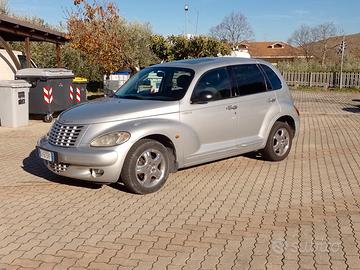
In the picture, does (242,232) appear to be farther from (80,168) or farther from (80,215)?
(80,168)

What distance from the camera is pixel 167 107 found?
5.72m

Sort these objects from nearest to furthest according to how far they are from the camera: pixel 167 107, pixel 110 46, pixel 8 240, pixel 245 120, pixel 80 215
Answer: pixel 8 240 → pixel 80 215 → pixel 167 107 → pixel 245 120 → pixel 110 46

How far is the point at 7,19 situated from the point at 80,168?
363 inches

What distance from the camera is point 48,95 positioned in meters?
11.9

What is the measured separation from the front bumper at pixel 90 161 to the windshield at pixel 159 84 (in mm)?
1257

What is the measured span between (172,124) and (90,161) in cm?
118

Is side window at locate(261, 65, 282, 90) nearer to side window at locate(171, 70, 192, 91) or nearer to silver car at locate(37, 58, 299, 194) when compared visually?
silver car at locate(37, 58, 299, 194)

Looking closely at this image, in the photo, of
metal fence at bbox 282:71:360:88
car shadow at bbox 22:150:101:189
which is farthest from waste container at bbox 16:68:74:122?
metal fence at bbox 282:71:360:88

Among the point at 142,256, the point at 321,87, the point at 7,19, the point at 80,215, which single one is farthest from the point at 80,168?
the point at 321,87

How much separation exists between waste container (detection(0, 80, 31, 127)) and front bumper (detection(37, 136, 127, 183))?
628 centimetres

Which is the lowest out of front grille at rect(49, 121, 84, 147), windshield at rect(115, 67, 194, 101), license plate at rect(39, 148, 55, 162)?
license plate at rect(39, 148, 55, 162)

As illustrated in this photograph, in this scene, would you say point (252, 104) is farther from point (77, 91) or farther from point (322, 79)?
point (322, 79)

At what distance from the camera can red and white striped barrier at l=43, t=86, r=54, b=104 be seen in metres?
11.8

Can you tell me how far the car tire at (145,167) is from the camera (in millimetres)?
5258
